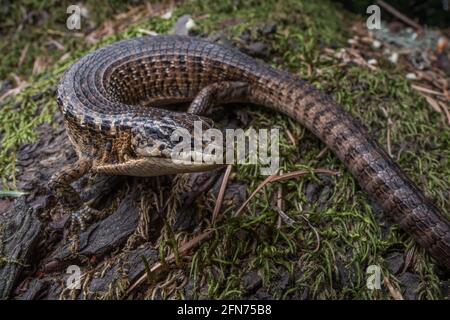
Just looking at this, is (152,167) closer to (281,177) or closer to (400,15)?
(281,177)

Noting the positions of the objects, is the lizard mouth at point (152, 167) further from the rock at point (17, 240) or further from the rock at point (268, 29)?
the rock at point (268, 29)

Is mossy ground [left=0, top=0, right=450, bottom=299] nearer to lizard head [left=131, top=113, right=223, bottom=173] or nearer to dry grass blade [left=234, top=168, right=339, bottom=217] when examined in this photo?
dry grass blade [left=234, top=168, right=339, bottom=217]

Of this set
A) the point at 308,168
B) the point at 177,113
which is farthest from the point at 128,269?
the point at 308,168

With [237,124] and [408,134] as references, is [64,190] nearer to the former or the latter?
[237,124]

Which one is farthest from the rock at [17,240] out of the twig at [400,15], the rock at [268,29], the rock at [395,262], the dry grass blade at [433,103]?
the twig at [400,15]

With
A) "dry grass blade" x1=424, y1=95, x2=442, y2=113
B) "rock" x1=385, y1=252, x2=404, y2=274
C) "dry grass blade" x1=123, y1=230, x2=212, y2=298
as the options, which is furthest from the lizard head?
"dry grass blade" x1=424, y1=95, x2=442, y2=113

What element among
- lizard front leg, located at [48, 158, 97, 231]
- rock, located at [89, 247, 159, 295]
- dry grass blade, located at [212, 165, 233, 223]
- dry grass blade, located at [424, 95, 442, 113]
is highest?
lizard front leg, located at [48, 158, 97, 231]

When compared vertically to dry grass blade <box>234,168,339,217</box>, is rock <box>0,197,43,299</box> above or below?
above
